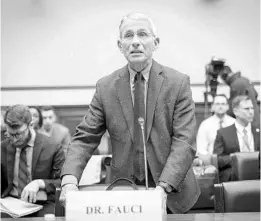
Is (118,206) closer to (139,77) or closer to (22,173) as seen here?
(139,77)

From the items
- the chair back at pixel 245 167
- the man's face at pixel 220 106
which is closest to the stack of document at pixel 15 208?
the chair back at pixel 245 167

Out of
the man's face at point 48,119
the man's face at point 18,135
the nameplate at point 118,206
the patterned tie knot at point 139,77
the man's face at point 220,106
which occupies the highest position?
the man's face at point 220,106

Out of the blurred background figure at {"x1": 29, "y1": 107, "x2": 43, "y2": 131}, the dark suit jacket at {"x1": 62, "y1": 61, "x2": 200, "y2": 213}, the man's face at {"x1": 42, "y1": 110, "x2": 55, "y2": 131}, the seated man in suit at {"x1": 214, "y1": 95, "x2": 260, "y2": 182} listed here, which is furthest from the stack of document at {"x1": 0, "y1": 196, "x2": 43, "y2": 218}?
the man's face at {"x1": 42, "y1": 110, "x2": 55, "y2": 131}

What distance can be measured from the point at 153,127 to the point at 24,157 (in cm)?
146

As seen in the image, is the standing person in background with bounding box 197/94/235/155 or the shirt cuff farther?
the standing person in background with bounding box 197/94/235/155

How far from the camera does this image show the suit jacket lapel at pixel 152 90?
2.21 metres

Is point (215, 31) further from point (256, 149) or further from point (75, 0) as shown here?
point (256, 149)

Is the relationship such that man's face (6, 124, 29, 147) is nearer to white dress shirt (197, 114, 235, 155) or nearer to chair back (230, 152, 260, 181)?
chair back (230, 152, 260, 181)

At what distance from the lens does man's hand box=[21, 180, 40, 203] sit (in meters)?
3.09

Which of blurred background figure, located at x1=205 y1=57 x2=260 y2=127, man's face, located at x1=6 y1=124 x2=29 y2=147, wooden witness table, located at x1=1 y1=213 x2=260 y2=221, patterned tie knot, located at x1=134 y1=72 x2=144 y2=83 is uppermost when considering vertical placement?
blurred background figure, located at x1=205 y1=57 x2=260 y2=127

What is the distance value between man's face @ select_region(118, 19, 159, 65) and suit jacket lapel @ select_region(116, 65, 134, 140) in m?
0.15

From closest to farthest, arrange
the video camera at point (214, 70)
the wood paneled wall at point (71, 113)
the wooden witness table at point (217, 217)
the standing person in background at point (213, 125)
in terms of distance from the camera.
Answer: the wooden witness table at point (217, 217)
the standing person in background at point (213, 125)
the video camera at point (214, 70)
the wood paneled wall at point (71, 113)

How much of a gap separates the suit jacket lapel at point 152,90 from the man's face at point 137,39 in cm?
12

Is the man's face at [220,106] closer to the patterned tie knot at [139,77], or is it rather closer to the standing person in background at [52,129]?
the standing person in background at [52,129]
